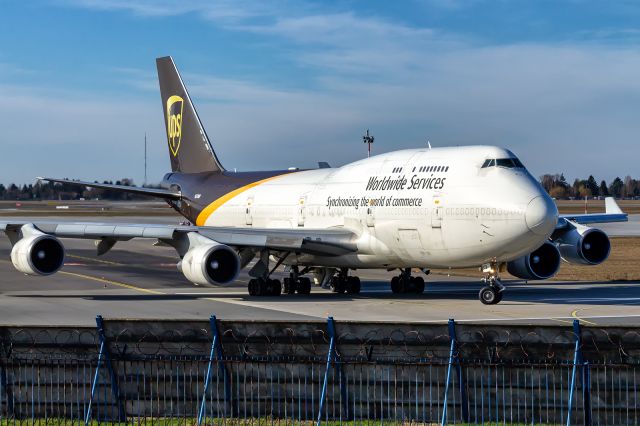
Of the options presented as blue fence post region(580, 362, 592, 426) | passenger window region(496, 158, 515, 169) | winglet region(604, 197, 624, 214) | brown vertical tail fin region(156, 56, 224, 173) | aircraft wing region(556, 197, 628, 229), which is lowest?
blue fence post region(580, 362, 592, 426)

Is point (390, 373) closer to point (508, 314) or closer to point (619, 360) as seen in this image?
point (619, 360)

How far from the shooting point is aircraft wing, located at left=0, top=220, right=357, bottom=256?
106 ft

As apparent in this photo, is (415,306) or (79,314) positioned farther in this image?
(415,306)

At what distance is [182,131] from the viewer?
44.3m

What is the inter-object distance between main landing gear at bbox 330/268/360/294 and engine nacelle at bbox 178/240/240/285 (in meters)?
4.82

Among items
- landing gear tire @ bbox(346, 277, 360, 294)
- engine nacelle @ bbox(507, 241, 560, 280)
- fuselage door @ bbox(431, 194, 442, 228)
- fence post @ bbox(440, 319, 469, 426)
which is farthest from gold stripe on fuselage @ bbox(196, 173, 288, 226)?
fence post @ bbox(440, 319, 469, 426)

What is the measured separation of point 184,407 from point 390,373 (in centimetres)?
281

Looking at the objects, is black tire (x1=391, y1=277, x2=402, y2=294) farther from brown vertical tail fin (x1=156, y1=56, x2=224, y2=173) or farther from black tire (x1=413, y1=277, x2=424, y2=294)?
brown vertical tail fin (x1=156, y1=56, x2=224, y2=173)

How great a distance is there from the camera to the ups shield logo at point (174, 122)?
44.2 meters

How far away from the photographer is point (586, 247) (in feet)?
119

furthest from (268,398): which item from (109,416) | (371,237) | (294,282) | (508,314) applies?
(294,282)

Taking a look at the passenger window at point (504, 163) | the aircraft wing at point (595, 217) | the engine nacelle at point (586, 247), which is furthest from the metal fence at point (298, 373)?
the aircraft wing at point (595, 217)

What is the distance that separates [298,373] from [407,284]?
20.6 m

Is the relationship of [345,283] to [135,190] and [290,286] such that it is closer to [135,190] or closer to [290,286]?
[290,286]
